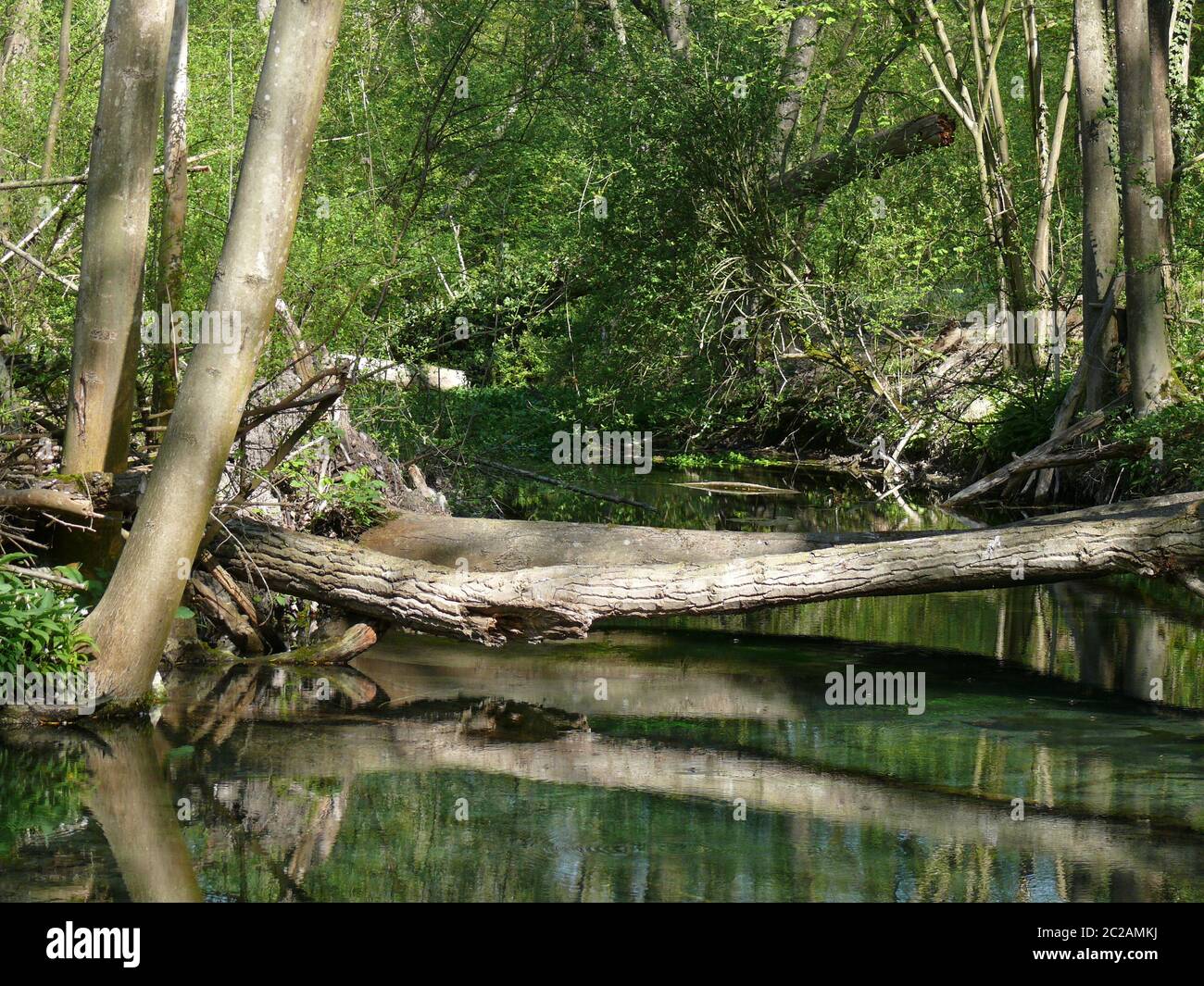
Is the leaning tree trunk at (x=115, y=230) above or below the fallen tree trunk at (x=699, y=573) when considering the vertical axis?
above

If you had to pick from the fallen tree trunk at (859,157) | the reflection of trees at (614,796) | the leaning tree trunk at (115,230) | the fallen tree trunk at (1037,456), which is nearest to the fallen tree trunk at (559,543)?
the reflection of trees at (614,796)

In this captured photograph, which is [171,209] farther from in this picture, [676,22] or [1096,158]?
[676,22]

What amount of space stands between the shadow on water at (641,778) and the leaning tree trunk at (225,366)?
23.5 inches

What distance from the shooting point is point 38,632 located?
7.46m

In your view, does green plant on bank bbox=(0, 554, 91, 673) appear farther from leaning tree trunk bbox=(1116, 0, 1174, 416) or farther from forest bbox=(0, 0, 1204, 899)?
leaning tree trunk bbox=(1116, 0, 1174, 416)

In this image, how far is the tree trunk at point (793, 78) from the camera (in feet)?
60.8

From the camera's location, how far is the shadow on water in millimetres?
5391

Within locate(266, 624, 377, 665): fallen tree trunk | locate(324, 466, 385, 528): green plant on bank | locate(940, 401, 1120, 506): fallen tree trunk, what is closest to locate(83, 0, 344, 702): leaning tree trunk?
locate(266, 624, 377, 665): fallen tree trunk

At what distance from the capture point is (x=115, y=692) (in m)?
7.70

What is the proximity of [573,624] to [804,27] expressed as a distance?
15968 mm

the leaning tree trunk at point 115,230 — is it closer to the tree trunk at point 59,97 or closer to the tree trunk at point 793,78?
the tree trunk at point 59,97
